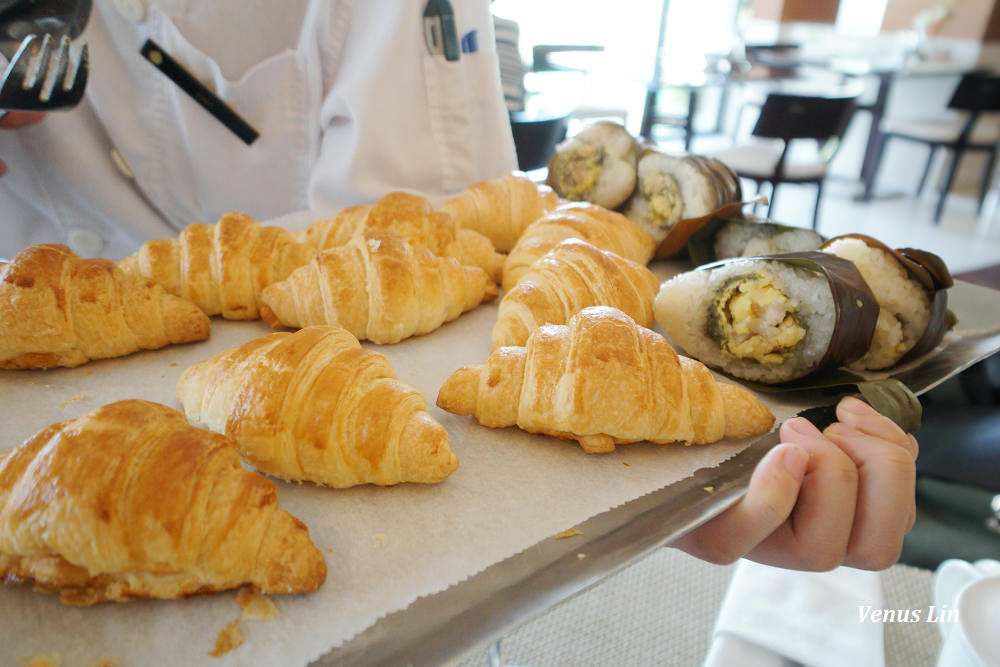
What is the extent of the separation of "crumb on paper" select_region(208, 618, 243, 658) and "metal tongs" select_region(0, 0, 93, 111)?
0.86 m

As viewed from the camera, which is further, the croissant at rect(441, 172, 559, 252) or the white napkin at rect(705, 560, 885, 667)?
the croissant at rect(441, 172, 559, 252)

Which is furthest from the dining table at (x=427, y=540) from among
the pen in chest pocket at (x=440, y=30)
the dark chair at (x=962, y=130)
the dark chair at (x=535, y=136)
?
the dark chair at (x=962, y=130)

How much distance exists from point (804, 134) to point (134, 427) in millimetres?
4130

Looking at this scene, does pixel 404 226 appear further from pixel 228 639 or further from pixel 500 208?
pixel 228 639

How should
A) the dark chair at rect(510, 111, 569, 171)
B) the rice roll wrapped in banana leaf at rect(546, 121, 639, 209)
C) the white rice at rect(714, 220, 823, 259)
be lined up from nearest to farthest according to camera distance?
the white rice at rect(714, 220, 823, 259) < the rice roll wrapped in banana leaf at rect(546, 121, 639, 209) < the dark chair at rect(510, 111, 569, 171)

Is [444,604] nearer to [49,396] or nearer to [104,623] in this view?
[104,623]

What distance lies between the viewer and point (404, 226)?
1.16 m

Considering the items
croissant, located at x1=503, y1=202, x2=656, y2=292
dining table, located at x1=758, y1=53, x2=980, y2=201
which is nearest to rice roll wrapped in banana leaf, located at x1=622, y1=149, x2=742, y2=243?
croissant, located at x1=503, y1=202, x2=656, y2=292

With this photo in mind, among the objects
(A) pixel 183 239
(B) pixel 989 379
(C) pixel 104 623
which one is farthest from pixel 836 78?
Result: (C) pixel 104 623

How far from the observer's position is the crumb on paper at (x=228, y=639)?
0.52m

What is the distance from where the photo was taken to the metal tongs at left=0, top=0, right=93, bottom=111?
0.91 metres

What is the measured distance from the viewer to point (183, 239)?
1.05 m

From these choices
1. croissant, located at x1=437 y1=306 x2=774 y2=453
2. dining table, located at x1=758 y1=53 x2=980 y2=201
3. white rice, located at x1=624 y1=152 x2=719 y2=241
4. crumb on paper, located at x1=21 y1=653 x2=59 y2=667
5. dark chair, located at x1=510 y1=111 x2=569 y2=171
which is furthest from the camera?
dining table, located at x1=758 y1=53 x2=980 y2=201

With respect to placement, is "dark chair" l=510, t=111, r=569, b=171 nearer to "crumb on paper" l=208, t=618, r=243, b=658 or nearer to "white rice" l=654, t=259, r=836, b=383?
"white rice" l=654, t=259, r=836, b=383
